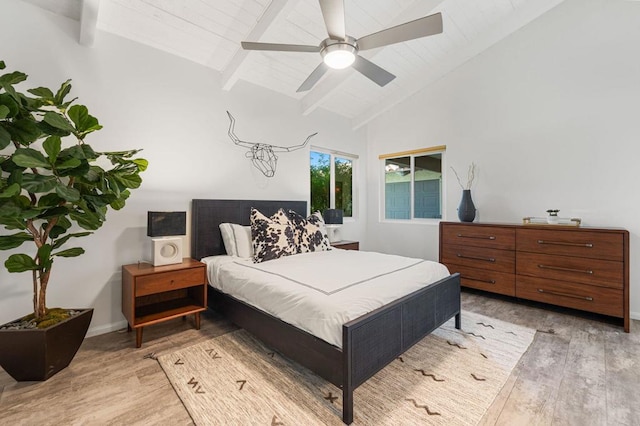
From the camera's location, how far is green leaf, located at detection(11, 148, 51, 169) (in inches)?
62.6

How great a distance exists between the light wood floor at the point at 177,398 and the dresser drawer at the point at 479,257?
2.76 feet

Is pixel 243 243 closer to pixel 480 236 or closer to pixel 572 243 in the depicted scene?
pixel 480 236

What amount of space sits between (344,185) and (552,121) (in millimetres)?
2963

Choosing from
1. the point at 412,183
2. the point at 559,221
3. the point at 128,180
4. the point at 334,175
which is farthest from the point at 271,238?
the point at 559,221

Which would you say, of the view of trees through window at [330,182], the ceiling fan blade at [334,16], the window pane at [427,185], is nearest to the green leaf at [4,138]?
the ceiling fan blade at [334,16]

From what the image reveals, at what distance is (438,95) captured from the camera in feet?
14.2

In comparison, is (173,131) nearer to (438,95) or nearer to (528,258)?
(438,95)

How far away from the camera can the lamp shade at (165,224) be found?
2.49 m

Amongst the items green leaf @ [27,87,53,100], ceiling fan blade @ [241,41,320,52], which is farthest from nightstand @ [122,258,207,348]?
ceiling fan blade @ [241,41,320,52]

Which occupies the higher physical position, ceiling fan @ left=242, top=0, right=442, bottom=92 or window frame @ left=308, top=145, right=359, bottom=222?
ceiling fan @ left=242, top=0, right=442, bottom=92

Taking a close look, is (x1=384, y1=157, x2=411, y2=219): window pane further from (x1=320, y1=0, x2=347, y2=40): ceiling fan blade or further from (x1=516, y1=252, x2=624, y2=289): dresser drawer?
(x1=320, y1=0, x2=347, y2=40): ceiling fan blade

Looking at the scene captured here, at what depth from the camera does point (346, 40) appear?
6.72ft

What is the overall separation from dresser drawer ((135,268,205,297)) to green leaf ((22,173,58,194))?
90 cm

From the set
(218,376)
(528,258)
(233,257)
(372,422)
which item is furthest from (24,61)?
(528,258)
